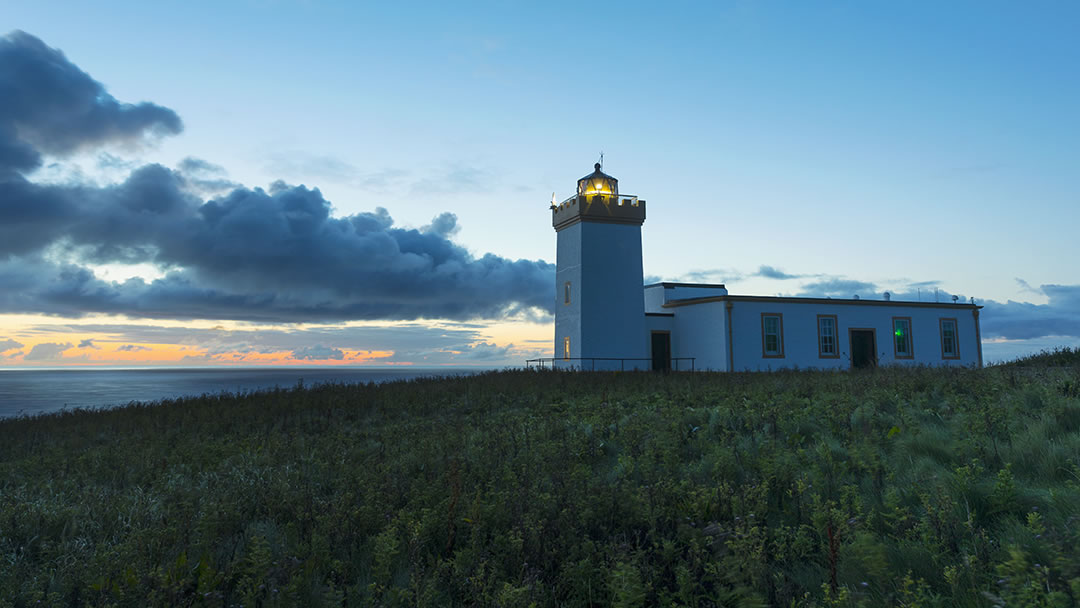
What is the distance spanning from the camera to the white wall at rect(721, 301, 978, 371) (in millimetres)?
28484

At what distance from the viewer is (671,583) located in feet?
15.0

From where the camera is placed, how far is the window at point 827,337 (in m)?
29.7

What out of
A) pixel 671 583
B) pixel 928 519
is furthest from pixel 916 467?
pixel 671 583

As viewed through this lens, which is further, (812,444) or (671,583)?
(812,444)

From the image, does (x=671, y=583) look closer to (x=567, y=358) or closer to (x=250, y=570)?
(x=250, y=570)

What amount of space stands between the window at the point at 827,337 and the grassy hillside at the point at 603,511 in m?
18.6

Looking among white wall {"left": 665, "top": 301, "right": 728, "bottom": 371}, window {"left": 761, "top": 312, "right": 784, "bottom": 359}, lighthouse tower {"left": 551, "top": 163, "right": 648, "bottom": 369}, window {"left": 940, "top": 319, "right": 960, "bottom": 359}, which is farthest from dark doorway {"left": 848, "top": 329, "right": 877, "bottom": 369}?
lighthouse tower {"left": 551, "top": 163, "right": 648, "bottom": 369}

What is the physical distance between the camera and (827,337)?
2989 centimetres

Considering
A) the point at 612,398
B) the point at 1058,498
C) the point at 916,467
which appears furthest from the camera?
the point at 612,398

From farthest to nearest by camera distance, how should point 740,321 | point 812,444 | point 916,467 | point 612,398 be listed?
point 740,321
point 612,398
point 812,444
point 916,467

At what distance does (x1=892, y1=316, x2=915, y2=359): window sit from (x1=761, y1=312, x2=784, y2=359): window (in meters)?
6.59

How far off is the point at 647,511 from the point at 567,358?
24407mm

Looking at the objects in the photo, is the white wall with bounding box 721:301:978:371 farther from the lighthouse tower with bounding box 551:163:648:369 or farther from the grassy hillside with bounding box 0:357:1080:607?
the grassy hillside with bounding box 0:357:1080:607

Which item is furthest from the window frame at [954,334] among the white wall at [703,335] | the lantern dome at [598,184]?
the lantern dome at [598,184]
